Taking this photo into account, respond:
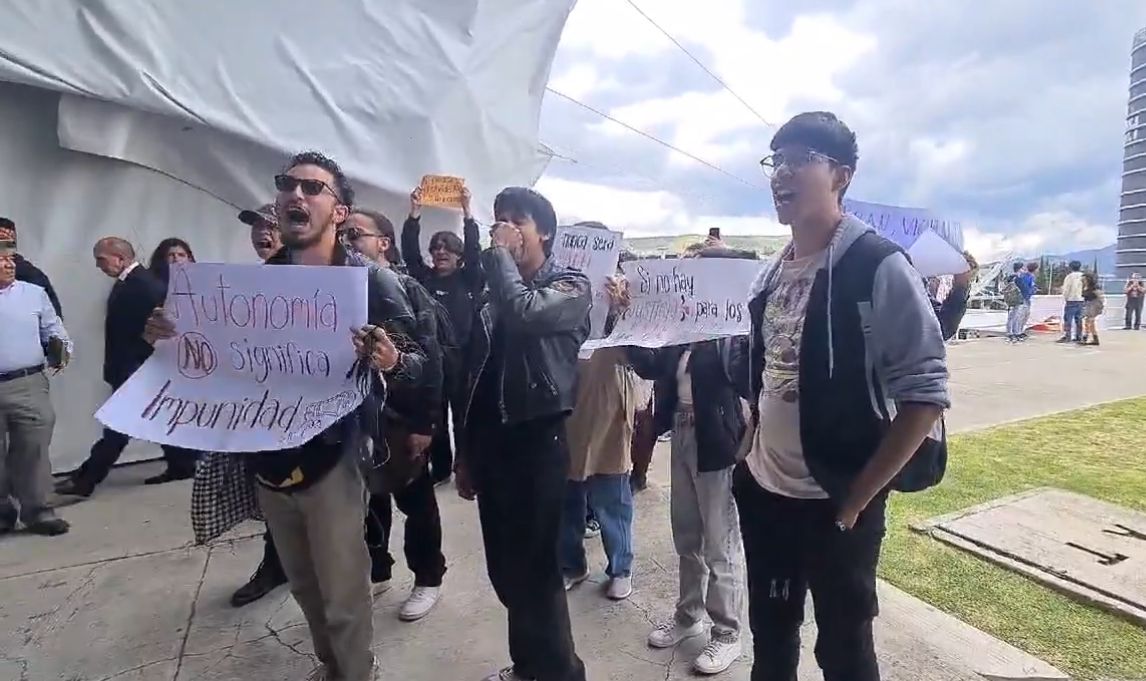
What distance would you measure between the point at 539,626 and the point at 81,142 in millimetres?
4877

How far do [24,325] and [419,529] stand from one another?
2.79 metres

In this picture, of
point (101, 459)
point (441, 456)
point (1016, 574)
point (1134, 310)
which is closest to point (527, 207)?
point (441, 456)

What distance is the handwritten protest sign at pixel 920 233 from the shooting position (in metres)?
2.67

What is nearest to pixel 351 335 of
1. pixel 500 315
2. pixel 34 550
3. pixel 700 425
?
pixel 500 315

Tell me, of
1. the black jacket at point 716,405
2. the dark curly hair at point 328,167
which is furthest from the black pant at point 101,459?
the black jacket at point 716,405

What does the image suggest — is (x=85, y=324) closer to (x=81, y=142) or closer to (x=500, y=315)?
(x=81, y=142)

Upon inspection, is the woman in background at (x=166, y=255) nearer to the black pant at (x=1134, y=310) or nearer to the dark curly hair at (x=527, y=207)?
the dark curly hair at (x=527, y=207)

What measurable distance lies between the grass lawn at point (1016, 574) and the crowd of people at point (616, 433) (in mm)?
1242

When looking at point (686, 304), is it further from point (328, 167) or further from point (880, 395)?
point (328, 167)

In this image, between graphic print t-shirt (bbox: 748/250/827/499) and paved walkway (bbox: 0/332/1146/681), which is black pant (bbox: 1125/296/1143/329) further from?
graphic print t-shirt (bbox: 748/250/827/499)

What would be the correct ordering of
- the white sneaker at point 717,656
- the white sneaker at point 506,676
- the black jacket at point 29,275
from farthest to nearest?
the black jacket at point 29,275 < the white sneaker at point 717,656 < the white sneaker at point 506,676

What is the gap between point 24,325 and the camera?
13.4 ft

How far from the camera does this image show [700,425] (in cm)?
290

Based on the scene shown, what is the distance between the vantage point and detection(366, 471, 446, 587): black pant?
3326 millimetres
